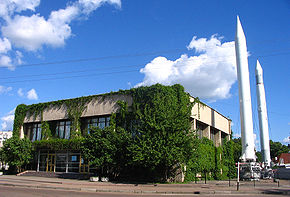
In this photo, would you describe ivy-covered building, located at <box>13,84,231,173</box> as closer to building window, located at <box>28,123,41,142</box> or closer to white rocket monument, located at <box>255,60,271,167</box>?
building window, located at <box>28,123,41,142</box>

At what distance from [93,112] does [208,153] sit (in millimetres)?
14613

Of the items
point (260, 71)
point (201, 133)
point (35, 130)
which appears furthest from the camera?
point (260, 71)

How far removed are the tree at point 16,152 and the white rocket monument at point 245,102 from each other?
26364mm

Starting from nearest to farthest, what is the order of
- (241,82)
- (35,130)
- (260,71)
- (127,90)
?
(127,90), (241,82), (35,130), (260,71)

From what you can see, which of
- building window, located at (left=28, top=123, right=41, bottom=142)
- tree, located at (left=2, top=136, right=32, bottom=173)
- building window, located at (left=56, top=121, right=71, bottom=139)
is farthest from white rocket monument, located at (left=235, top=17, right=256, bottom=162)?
building window, located at (left=28, top=123, right=41, bottom=142)

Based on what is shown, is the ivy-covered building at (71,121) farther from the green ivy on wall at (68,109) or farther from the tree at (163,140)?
the tree at (163,140)

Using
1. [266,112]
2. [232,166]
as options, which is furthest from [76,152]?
[266,112]

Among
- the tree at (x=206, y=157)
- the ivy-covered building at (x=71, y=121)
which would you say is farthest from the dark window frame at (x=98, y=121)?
the tree at (x=206, y=157)

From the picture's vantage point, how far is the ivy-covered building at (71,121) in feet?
105

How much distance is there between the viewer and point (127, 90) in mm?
30828

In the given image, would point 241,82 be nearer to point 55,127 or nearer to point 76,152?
point 76,152

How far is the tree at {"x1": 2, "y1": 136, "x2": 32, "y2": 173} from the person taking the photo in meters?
33.1

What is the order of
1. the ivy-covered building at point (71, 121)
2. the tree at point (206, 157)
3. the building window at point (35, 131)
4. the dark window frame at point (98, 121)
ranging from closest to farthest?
the tree at point (206, 157) → the ivy-covered building at point (71, 121) → the dark window frame at point (98, 121) → the building window at point (35, 131)

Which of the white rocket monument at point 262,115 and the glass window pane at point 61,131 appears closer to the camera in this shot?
the glass window pane at point 61,131
